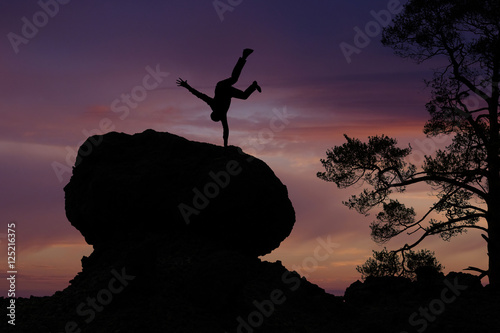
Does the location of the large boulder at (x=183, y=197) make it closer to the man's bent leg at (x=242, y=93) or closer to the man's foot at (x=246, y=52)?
the man's bent leg at (x=242, y=93)

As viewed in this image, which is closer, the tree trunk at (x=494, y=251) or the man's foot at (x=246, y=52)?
the man's foot at (x=246, y=52)

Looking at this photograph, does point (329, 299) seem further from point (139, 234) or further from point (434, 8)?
point (434, 8)

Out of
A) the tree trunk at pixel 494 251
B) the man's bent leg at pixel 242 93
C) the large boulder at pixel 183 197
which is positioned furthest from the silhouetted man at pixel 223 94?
the tree trunk at pixel 494 251

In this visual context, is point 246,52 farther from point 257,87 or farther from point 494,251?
point 494,251

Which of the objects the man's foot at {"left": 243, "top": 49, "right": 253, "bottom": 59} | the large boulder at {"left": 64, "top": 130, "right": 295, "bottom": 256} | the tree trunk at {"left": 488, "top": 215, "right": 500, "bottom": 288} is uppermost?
the man's foot at {"left": 243, "top": 49, "right": 253, "bottom": 59}

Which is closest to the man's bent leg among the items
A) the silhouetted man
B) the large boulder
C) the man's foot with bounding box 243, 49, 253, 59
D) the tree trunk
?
the silhouetted man

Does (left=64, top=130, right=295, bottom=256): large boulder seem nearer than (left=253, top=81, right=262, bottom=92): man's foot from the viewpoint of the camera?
Yes

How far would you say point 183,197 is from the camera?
16.8m

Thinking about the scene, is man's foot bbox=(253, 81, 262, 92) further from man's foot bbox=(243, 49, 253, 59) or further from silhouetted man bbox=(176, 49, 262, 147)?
man's foot bbox=(243, 49, 253, 59)

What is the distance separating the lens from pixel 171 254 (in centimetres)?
1630

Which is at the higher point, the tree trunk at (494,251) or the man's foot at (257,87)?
the man's foot at (257,87)

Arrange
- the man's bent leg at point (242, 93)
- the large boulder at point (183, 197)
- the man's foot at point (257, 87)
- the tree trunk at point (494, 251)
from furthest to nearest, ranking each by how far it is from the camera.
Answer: the tree trunk at point (494, 251) < the man's bent leg at point (242, 93) < the man's foot at point (257, 87) < the large boulder at point (183, 197)

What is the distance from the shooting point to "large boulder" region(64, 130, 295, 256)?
16.8 meters

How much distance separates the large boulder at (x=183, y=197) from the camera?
55.1 feet
